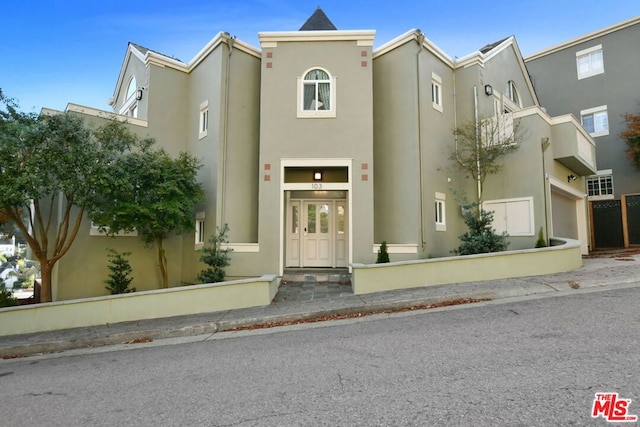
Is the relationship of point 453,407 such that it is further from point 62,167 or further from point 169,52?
point 169,52

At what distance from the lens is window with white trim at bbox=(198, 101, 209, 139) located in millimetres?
11992

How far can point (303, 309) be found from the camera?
7250mm

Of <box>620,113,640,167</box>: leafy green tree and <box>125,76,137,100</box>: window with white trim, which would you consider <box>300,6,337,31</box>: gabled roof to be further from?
<box>620,113,640,167</box>: leafy green tree

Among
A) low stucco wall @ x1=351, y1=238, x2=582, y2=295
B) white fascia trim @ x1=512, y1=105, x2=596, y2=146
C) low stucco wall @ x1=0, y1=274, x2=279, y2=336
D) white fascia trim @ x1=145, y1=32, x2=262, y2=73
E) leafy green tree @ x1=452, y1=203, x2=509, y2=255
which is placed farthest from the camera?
white fascia trim @ x1=512, y1=105, x2=596, y2=146

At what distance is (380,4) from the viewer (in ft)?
44.5

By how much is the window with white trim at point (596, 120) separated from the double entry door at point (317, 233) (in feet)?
45.0

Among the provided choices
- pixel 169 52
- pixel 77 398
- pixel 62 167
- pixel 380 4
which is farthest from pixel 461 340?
pixel 169 52

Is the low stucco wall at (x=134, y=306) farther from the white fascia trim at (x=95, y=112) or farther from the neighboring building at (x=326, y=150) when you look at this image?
the white fascia trim at (x=95, y=112)

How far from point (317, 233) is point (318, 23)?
830cm

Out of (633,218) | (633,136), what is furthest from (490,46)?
(633,218)

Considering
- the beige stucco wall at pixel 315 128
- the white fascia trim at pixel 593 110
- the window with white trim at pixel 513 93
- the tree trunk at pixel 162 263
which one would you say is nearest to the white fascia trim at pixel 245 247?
the beige stucco wall at pixel 315 128

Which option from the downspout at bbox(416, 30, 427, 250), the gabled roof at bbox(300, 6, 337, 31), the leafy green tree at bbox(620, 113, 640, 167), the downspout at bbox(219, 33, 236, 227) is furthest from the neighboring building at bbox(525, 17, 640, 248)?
the downspout at bbox(219, 33, 236, 227)

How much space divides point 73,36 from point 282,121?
9221 mm

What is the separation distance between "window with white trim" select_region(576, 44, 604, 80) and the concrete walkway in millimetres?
14203
